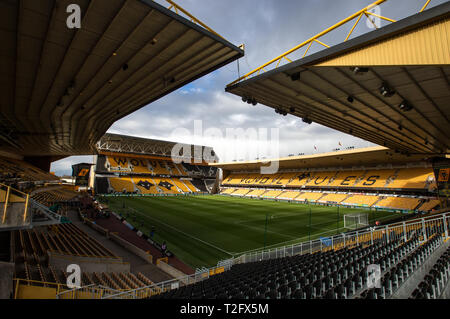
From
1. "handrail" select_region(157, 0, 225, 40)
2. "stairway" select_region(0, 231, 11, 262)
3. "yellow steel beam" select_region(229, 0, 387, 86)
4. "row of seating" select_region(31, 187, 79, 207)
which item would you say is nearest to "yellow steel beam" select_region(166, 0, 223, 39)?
"handrail" select_region(157, 0, 225, 40)

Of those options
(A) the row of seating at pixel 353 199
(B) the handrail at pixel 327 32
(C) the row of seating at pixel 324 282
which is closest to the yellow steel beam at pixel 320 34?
(B) the handrail at pixel 327 32

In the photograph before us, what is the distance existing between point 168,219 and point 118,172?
35540 mm

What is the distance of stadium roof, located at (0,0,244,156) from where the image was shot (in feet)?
17.4

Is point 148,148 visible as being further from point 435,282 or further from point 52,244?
point 435,282

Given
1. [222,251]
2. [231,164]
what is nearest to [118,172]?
[231,164]

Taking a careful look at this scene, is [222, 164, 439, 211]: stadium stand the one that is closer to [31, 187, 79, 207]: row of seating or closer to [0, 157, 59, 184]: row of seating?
[31, 187, 79, 207]: row of seating

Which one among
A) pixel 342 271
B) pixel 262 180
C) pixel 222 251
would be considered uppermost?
pixel 262 180

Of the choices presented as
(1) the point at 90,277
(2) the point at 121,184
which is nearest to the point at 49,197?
(1) the point at 90,277

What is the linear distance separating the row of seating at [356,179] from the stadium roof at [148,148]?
14.9 metres

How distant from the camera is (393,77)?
805cm

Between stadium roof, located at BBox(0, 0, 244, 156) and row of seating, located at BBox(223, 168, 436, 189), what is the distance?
3850cm

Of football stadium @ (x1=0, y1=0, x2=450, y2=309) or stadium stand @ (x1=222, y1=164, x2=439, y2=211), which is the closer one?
football stadium @ (x1=0, y1=0, x2=450, y2=309)

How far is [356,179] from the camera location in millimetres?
41562

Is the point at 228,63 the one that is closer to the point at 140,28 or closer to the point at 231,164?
the point at 140,28
